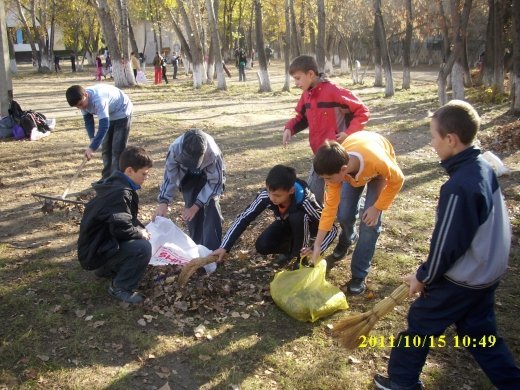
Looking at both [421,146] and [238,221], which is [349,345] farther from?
[421,146]

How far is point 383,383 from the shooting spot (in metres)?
2.53

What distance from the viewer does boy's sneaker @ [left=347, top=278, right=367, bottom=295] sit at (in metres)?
3.58

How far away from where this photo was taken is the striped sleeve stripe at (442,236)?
6.57 ft

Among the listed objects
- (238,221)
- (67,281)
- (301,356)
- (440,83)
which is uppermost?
(440,83)

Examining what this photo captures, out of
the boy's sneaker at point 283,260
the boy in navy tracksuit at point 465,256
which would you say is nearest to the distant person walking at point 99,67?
the boy's sneaker at point 283,260

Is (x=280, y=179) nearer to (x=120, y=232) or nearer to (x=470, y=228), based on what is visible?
(x=120, y=232)

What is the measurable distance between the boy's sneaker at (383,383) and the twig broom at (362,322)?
25 centimetres

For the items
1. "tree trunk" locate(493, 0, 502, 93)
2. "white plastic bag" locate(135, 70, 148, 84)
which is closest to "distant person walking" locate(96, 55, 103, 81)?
"white plastic bag" locate(135, 70, 148, 84)

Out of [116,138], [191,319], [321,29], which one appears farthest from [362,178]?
[321,29]

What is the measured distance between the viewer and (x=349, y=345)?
2.78 metres

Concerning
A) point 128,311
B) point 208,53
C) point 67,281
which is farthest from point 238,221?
point 208,53

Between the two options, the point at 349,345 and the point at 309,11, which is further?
the point at 309,11

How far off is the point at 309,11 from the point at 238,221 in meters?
25.6

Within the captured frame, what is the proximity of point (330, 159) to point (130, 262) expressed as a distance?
1623 millimetres
